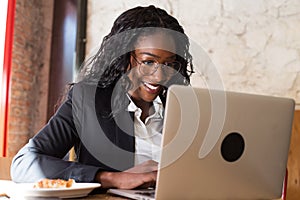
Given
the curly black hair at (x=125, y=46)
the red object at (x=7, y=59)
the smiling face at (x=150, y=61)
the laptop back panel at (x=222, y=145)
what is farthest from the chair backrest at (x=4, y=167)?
the red object at (x=7, y=59)

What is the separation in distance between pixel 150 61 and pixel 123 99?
0.18 meters

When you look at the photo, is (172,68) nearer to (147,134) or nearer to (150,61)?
(150,61)

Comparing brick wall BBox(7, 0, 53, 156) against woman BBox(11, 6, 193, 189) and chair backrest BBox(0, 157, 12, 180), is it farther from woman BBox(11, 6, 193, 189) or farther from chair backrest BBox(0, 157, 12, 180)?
woman BBox(11, 6, 193, 189)

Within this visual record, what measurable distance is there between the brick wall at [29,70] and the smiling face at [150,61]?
1.79 meters

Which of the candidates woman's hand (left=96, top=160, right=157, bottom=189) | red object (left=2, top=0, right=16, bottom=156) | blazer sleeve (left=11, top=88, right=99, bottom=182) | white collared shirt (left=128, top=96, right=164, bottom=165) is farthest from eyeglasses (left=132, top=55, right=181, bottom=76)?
red object (left=2, top=0, right=16, bottom=156)

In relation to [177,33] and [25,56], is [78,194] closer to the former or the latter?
[177,33]

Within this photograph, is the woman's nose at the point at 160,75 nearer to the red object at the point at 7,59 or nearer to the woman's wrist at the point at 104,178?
the woman's wrist at the point at 104,178

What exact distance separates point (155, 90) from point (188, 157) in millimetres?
709

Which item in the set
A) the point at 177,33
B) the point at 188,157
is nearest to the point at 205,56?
the point at 177,33

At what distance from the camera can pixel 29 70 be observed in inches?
134

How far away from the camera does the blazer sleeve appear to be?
123 cm

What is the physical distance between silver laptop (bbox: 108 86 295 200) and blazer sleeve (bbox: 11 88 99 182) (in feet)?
0.58

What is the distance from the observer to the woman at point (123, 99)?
153cm

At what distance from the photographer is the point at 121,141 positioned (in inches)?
60.8
